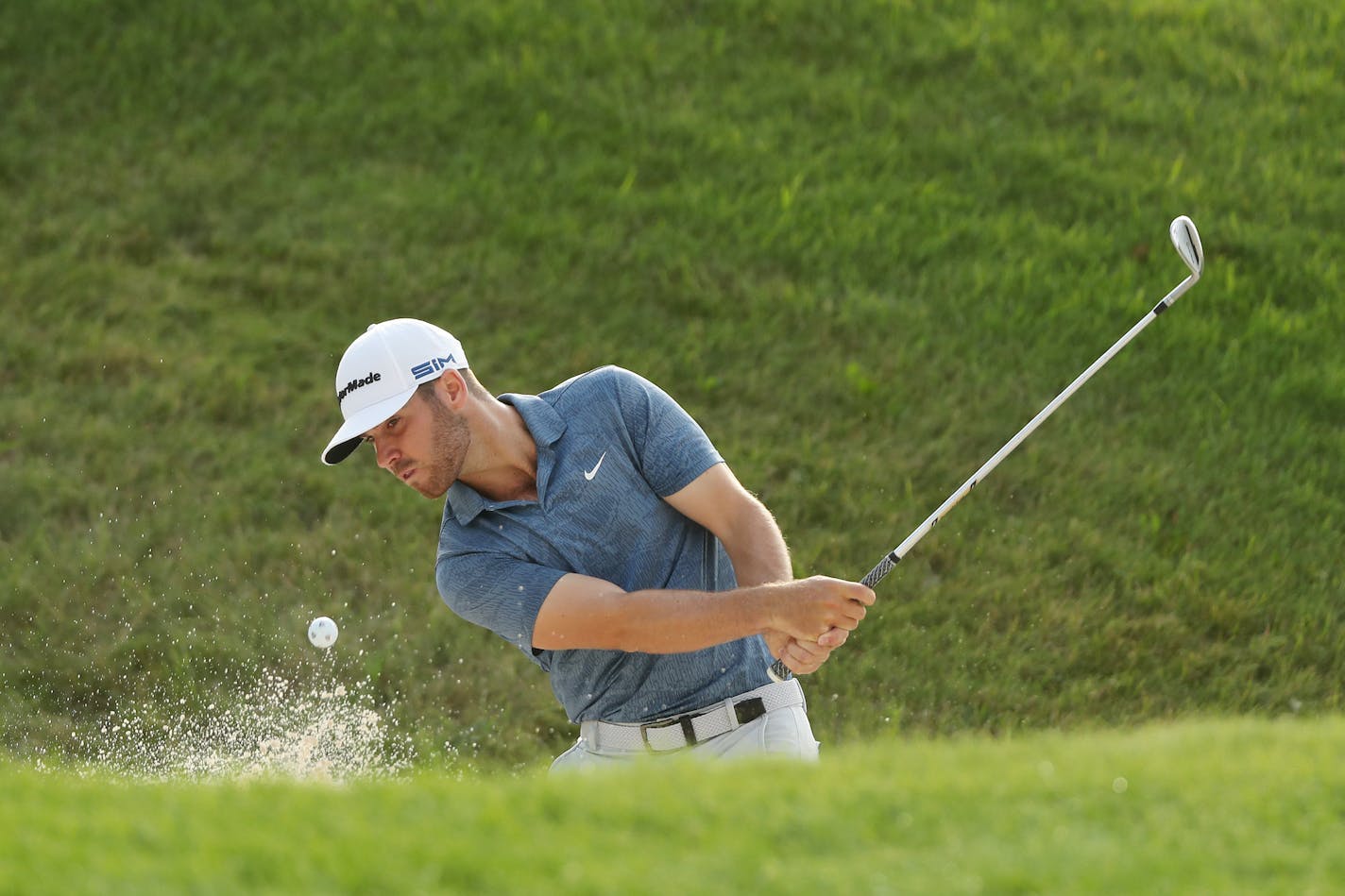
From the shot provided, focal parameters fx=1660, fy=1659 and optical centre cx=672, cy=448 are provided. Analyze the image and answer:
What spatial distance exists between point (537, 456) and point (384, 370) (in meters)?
0.50

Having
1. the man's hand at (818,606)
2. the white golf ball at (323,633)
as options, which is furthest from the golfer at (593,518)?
the white golf ball at (323,633)

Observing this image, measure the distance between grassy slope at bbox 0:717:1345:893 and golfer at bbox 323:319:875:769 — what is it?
127 cm

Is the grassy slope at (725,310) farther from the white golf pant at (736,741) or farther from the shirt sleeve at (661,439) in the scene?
the shirt sleeve at (661,439)

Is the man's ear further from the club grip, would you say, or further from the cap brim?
the club grip

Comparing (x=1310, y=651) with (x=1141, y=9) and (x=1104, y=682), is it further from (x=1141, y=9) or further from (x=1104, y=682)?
(x=1141, y=9)

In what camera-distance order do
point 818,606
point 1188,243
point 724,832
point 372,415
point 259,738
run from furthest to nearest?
point 259,738
point 1188,243
point 372,415
point 818,606
point 724,832

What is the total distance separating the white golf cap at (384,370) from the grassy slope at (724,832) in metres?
1.50

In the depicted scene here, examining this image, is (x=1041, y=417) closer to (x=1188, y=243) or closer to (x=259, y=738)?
(x=1188, y=243)

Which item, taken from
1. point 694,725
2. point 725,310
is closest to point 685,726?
point 694,725

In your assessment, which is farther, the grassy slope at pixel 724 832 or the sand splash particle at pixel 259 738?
Answer: the sand splash particle at pixel 259 738

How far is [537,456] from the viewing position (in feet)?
15.7

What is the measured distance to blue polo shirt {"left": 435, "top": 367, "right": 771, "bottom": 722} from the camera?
4.71 metres

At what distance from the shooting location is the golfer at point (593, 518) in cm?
471

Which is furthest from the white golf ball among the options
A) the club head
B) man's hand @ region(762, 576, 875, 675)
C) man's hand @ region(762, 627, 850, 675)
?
the club head
